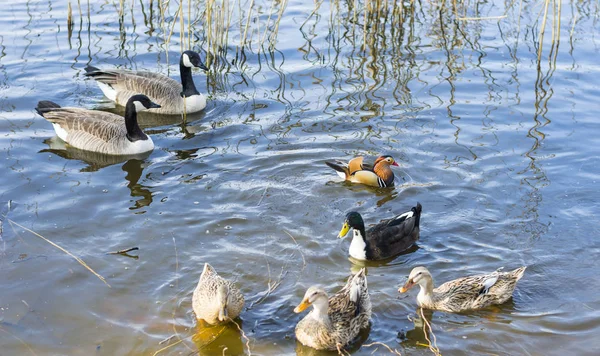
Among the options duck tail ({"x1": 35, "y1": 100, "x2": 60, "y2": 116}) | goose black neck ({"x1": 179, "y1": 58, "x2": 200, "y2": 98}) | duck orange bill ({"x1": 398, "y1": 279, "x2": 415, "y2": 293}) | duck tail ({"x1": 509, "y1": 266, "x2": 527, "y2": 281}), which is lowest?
duck orange bill ({"x1": 398, "y1": 279, "x2": 415, "y2": 293})

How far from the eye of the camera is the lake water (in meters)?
8.27

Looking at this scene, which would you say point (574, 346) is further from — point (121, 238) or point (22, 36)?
point (22, 36)

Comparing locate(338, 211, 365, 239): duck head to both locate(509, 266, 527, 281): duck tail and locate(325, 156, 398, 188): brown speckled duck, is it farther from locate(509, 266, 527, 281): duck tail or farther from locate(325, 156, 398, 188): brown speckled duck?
locate(509, 266, 527, 281): duck tail

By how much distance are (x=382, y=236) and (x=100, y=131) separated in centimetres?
556

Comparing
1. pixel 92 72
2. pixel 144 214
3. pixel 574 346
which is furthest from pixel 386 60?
pixel 574 346

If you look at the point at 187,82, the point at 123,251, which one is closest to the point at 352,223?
the point at 123,251

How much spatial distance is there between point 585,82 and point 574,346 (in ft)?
27.4

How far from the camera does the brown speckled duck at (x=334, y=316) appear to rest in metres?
7.69

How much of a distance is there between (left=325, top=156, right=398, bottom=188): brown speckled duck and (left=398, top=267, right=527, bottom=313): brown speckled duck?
2.96m

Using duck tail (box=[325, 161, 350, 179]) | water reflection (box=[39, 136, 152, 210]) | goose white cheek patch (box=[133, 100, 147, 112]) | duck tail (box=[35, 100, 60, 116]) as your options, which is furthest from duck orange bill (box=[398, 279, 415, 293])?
duck tail (box=[35, 100, 60, 116])

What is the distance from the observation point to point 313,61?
1617 cm

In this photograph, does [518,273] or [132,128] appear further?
[132,128]

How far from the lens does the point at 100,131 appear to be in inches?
503

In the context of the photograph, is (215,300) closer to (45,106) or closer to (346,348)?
(346,348)
